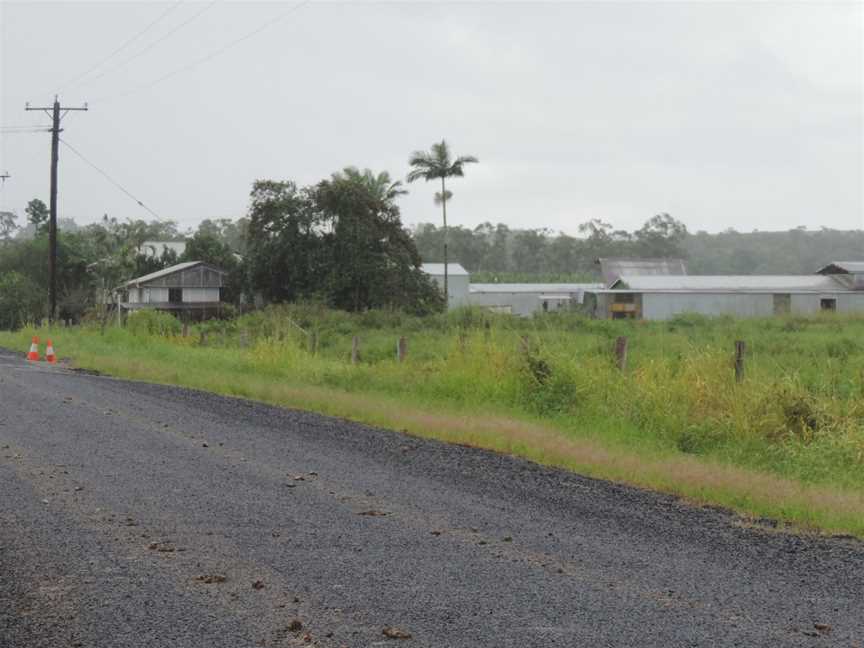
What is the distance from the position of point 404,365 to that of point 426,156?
133 feet

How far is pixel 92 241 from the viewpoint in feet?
275

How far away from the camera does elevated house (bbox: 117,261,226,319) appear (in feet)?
240

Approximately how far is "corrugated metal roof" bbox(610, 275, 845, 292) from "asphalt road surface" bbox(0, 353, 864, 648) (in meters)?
50.7

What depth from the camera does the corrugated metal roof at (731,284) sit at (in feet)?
194

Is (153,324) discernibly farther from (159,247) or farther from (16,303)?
(159,247)

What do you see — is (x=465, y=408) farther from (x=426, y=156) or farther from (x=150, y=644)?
(x=426, y=156)

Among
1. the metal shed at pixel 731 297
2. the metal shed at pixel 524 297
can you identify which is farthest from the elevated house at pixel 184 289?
the metal shed at pixel 731 297

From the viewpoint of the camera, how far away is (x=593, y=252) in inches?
5453

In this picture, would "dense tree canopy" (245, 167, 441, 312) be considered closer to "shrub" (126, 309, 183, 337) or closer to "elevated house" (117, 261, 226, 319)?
"elevated house" (117, 261, 226, 319)

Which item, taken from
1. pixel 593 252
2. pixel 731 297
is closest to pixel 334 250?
pixel 731 297

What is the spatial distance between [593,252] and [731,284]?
7727cm

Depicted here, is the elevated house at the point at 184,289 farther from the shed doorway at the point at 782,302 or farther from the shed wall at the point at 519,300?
the shed doorway at the point at 782,302

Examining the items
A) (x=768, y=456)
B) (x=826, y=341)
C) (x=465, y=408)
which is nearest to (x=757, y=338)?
(x=826, y=341)

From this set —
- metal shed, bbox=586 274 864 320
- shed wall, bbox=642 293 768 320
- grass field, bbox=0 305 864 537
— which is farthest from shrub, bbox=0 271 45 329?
grass field, bbox=0 305 864 537
